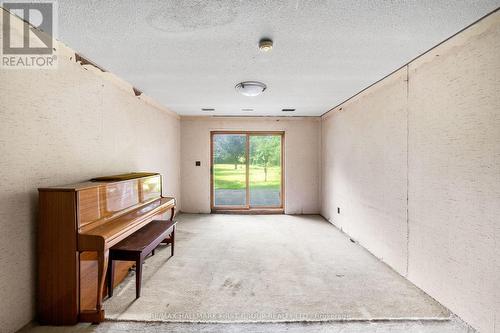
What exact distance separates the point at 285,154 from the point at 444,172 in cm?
420

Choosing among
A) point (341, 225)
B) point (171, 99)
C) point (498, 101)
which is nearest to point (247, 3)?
point (498, 101)

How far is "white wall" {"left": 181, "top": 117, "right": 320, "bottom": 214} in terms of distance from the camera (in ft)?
21.1

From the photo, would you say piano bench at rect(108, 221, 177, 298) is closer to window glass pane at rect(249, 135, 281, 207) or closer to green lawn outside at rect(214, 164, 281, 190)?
green lawn outside at rect(214, 164, 281, 190)

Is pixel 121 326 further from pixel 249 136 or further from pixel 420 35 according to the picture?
pixel 249 136

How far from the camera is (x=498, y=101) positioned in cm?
187

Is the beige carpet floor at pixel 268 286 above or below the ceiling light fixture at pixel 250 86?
below

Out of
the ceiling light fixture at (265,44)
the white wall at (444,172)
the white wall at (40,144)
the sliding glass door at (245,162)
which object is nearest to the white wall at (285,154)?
the sliding glass door at (245,162)

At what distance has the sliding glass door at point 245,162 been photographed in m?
6.52

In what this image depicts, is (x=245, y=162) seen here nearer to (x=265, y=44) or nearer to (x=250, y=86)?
(x=250, y=86)

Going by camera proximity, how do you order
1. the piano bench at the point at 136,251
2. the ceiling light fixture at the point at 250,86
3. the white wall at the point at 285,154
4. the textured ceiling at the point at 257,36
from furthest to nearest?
the white wall at the point at 285,154
the ceiling light fixture at the point at 250,86
the piano bench at the point at 136,251
the textured ceiling at the point at 257,36

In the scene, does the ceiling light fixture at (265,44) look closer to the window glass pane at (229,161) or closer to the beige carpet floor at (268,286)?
the beige carpet floor at (268,286)

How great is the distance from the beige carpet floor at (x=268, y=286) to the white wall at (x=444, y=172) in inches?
12.6

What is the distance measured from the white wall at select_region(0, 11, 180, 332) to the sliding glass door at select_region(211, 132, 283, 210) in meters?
3.09

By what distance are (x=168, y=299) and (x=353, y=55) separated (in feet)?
10.0
